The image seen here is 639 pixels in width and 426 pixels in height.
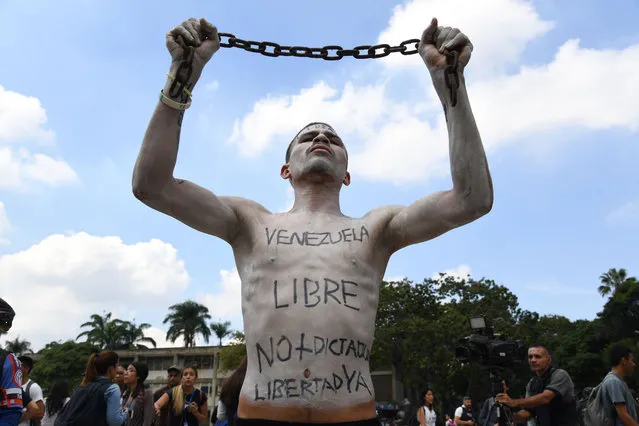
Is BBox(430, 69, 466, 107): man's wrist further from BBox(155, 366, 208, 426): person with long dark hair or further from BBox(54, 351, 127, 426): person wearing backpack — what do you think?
BBox(155, 366, 208, 426): person with long dark hair

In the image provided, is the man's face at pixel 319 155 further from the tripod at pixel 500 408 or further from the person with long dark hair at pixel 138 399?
the tripod at pixel 500 408

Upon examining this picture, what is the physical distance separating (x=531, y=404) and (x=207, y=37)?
4954 millimetres

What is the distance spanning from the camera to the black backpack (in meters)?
5.57

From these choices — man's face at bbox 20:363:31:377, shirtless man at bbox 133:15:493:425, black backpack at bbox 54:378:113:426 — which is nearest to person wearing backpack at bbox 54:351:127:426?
black backpack at bbox 54:378:113:426

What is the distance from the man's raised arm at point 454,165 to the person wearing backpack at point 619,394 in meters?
4.07

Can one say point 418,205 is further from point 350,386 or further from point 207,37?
point 207,37

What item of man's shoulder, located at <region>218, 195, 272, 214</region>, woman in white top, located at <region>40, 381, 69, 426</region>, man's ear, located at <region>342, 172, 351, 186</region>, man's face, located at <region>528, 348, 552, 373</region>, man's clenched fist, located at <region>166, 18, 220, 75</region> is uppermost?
man's clenched fist, located at <region>166, 18, 220, 75</region>

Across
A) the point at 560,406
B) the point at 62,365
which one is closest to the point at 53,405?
the point at 560,406

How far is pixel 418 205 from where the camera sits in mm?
3051

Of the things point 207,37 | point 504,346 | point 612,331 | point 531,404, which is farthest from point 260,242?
point 612,331


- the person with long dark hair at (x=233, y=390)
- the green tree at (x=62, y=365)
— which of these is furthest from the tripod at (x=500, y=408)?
the green tree at (x=62, y=365)

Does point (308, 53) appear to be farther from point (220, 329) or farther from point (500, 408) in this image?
point (220, 329)

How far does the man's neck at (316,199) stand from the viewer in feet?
10.6

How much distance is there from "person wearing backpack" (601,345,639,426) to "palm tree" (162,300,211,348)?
184 feet
